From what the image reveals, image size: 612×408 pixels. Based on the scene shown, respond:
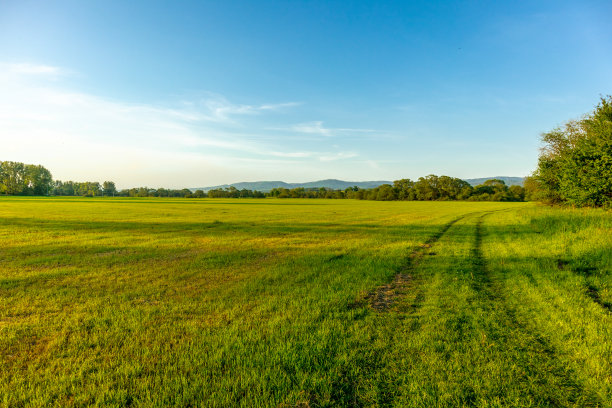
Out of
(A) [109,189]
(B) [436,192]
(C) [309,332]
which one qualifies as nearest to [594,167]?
(C) [309,332]

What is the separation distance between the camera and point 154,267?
1000cm

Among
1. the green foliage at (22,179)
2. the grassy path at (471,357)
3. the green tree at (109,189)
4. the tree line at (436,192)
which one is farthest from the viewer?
the green tree at (109,189)

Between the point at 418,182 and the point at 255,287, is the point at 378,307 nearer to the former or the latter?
the point at 255,287

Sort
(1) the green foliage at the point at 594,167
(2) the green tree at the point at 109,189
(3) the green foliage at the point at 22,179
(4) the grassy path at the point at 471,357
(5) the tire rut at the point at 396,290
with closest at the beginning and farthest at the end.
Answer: (4) the grassy path at the point at 471,357 → (5) the tire rut at the point at 396,290 → (1) the green foliage at the point at 594,167 → (3) the green foliage at the point at 22,179 → (2) the green tree at the point at 109,189

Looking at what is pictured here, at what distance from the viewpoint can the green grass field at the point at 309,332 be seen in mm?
3615

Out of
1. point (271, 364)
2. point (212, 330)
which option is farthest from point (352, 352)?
point (212, 330)

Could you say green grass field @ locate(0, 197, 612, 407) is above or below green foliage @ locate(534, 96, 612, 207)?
below

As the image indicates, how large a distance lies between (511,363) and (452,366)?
36.9 inches

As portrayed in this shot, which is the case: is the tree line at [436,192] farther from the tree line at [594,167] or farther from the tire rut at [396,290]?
the tire rut at [396,290]

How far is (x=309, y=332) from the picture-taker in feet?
16.9

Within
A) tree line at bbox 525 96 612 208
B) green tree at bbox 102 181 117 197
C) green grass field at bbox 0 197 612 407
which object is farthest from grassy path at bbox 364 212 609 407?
green tree at bbox 102 181 117 197

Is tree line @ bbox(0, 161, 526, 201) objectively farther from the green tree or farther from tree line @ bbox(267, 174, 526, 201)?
the green tree

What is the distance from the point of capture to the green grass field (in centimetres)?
362

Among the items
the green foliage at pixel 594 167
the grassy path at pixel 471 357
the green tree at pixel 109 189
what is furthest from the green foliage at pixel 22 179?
the green foliage at pixel 594 167
